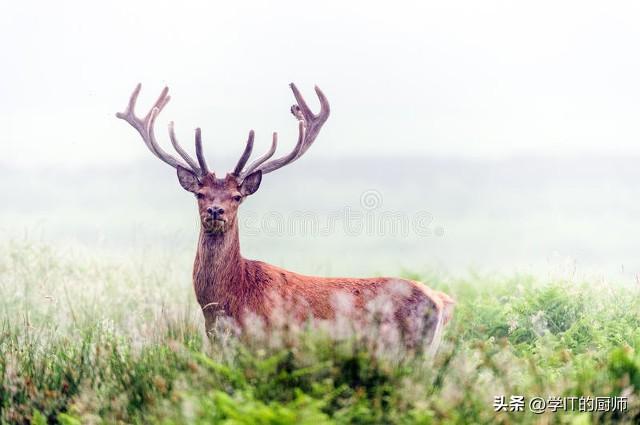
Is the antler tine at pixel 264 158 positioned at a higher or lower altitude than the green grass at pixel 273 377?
higher

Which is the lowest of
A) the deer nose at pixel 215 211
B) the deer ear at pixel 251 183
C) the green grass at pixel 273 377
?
the green grass at pixel 273 377

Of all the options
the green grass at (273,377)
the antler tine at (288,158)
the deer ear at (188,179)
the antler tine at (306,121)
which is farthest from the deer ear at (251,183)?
the green grass at (273,377)

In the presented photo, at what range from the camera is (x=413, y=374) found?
17.3ft

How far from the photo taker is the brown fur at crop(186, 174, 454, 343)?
710 centimetres

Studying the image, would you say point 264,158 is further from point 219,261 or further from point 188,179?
point 219,261

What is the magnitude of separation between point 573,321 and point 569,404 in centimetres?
411

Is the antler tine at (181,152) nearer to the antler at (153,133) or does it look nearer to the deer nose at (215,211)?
the antler at (153,133)

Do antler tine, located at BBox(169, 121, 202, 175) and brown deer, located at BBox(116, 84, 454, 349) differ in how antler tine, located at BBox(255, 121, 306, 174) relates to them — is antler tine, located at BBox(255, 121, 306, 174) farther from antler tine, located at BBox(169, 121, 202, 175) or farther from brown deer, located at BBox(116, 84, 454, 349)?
antler tine, located at BBox(169, 121, 202, 175)

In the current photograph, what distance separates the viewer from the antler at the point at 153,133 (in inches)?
285

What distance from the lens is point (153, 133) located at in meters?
7.84

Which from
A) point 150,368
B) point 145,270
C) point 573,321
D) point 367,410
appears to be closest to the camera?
point 367,410

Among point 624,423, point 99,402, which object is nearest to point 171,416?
point 99,402

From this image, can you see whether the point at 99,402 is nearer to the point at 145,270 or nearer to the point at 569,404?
the point at 569,404

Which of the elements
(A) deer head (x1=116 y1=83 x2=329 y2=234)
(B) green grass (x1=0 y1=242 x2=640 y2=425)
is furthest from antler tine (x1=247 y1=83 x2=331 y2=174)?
(B) green grass (x1=0 y1=242 x2=640 y2=425)
